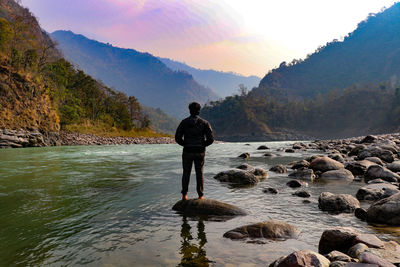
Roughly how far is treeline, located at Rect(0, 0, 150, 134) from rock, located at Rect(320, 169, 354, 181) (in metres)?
48.8

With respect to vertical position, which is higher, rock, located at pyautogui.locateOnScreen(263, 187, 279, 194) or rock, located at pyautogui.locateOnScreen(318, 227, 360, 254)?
rock, located at pyautogui.locateOnScreen(318, 227, 360, 254)

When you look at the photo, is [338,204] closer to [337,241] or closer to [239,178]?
[337,241]

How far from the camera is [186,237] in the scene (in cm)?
473

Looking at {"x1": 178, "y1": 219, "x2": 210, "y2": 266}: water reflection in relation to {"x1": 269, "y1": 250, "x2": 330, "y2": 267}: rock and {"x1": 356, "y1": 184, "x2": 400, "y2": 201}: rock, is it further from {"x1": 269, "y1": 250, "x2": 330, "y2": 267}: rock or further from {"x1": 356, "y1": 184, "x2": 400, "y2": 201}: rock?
{"x1": 356, "y1": 184, "x2": 400, "y2": 201}: rock

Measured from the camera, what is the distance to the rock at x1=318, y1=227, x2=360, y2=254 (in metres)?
3.98

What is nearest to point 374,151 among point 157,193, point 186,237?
point 157,193

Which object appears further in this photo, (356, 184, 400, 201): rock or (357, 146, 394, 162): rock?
(357, 146, 394, 162): rock

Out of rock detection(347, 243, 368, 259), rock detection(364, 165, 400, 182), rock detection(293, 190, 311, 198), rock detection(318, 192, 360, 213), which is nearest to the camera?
rock detection(347, 243, 368, 259)

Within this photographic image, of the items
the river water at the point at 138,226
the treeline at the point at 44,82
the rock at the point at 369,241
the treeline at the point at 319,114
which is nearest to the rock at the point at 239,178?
the river water at the point at 138,226

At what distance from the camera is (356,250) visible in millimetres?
3615

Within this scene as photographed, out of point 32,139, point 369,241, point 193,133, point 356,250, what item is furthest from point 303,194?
point 32,139

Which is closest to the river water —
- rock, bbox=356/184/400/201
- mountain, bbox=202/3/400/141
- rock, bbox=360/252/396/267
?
rock, bbox=356/184/400/201

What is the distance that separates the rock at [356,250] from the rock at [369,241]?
132 millimetres

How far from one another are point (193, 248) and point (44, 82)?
6197 centimetres
